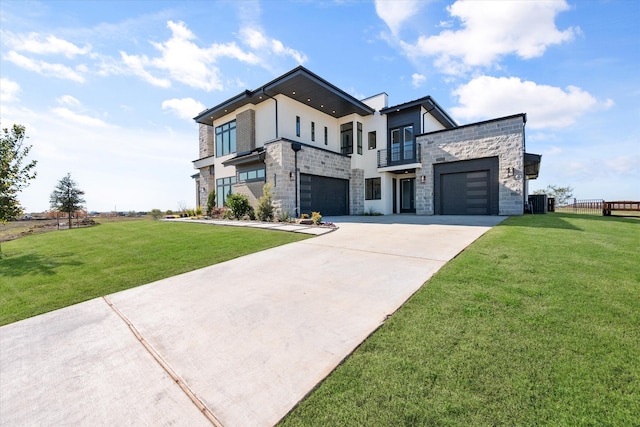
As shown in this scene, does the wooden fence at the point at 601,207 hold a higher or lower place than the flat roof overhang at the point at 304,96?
lower

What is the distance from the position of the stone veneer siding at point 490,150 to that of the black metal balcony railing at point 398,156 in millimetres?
546

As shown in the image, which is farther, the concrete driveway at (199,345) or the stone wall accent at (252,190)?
the stone wall accent at (252,190)

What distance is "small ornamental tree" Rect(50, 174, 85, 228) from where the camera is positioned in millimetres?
17938

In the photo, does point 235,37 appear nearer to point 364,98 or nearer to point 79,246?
point 79,246

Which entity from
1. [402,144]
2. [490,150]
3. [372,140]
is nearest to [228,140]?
[372,140]

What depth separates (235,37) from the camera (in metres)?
8.80

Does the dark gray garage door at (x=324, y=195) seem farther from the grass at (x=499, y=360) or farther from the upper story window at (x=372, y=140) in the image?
the grass at (x=499, y=360)

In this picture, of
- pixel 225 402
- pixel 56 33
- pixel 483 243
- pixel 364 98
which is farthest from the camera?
pixel 364 98

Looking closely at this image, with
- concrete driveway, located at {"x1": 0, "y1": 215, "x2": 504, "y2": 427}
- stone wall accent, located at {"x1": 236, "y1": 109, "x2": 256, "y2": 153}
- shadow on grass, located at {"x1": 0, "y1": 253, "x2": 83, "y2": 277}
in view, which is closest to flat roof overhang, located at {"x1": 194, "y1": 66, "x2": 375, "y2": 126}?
stone wall accent, located at {"x1": 236, "y1": 109, "x2": 256, "y2": 153}

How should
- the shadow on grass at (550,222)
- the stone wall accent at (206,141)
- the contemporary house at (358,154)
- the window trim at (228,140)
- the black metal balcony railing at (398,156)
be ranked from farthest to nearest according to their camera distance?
the stone wall accent at (206,141) < the window trim at (228,140) < the black metal balcony railing at (398,156) < the contemporary house at (358,154) < the shadow on grass at (550,222)

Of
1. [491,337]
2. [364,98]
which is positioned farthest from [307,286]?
[364,98]

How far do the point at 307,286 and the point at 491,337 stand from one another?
2327mm

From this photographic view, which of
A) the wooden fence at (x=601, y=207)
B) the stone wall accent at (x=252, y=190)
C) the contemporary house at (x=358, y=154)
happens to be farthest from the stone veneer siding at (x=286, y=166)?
the wooden fence at (x=601, y=207)

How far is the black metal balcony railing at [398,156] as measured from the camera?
49.8 feet
